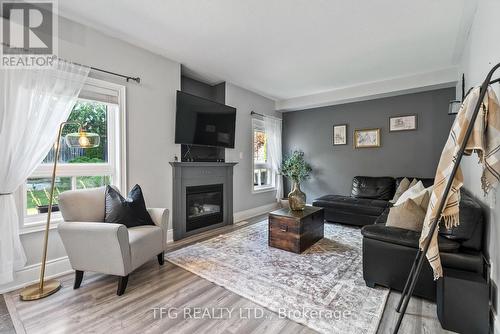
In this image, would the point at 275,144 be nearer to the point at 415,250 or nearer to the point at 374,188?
the point at 374,188

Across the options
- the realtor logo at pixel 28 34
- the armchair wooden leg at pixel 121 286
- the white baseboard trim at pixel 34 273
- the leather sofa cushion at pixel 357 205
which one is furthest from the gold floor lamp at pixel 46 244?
the leather sofa cushion at pixel 357 205

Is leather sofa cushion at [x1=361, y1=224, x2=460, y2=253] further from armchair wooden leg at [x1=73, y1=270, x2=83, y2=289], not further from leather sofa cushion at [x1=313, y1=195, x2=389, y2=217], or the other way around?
armchair wooden leg at [x1=73, y1=270, x2=83, y2=289]

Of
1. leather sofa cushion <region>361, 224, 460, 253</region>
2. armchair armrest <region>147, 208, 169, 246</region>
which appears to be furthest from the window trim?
leather sofa cushion <region>361, 224, 460, 253</region>

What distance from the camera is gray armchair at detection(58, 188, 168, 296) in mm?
1927

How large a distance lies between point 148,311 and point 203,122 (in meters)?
2.66

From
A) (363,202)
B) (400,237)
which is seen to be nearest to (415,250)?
(400,237)

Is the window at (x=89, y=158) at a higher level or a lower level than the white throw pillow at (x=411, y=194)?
higher

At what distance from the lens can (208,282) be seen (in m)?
2.20

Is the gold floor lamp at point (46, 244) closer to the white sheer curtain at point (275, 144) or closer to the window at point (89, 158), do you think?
the window at point (89, 158)

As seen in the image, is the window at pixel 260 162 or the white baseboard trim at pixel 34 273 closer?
the white baseboard trim at pixel 34 273

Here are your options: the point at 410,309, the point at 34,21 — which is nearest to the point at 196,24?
the point at 34,21

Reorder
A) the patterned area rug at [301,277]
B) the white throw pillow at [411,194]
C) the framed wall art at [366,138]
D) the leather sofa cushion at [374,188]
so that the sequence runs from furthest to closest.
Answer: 1. the framed wall art at [366,138]
2. the leather sofa cushion at [374,188]
3. the white throw pillow at [411,194]
4. the patterned area rug at [301,277]

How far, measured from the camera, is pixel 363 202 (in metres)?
4.01

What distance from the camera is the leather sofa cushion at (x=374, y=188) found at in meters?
4.23
